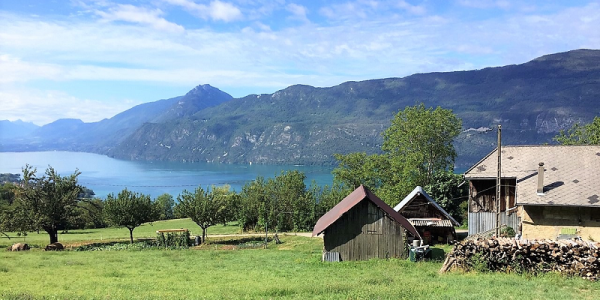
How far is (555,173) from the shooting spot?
94.3 ft

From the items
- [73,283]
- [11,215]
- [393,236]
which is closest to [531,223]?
[393,236]

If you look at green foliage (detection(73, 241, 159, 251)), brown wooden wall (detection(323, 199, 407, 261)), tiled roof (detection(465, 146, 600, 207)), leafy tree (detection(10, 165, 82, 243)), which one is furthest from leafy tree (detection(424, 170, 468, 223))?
leafy tree (detection(10, 165, 82, 243))

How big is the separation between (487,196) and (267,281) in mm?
22156

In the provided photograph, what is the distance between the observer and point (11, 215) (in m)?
46.8

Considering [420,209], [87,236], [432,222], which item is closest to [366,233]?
[432,222]

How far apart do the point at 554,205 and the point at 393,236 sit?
31.7ft

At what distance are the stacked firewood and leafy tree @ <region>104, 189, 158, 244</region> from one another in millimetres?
37219

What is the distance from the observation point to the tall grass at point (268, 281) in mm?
16062

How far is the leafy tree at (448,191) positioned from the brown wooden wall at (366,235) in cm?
2258

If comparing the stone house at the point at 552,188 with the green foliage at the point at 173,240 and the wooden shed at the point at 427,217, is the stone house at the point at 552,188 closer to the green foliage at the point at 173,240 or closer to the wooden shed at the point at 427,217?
the wooden shed at the point at 427,217

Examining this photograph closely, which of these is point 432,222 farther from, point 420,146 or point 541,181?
point 420,146

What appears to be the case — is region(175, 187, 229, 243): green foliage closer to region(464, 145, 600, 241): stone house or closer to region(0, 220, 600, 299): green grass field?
region(0, 220, 600, 299): green grass field

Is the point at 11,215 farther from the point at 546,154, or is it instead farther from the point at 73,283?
the point at 546,154

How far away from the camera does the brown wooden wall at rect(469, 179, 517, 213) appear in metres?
33.2
